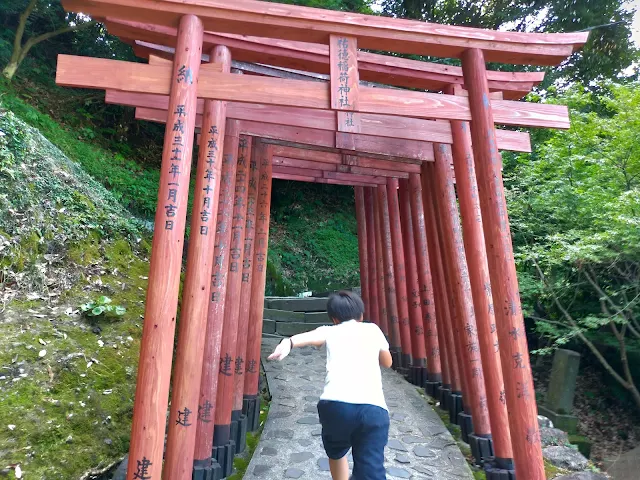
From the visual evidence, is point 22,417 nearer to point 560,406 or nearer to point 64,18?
point 560,406

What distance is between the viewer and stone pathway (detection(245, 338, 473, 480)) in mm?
4129

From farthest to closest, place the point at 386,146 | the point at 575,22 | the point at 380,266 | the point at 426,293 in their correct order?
1. the point at 575,22
2. the point at 380,266
3. the point at 426,293
4. the point at 386,146

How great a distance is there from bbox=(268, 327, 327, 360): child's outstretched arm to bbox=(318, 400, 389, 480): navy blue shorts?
1.19ft

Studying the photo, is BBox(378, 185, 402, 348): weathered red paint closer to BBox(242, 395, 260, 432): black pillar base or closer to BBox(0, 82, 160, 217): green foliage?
BBox(242, 395, 260, 432): black pillar base

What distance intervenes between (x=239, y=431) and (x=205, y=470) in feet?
3.13

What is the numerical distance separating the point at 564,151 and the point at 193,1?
312 inches

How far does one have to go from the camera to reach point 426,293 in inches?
263

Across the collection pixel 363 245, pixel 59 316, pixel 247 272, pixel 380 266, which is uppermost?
pixel 363 245

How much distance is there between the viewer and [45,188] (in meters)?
5.63

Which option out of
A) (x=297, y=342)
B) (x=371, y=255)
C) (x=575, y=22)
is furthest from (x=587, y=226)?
(x=575, y=22)

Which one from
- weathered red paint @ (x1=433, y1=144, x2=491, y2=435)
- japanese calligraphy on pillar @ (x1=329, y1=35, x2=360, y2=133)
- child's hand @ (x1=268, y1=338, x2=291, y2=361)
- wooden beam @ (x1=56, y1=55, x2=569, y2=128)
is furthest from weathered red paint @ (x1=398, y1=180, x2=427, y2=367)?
child's hand @ (x1=268, y1=338, x2=291, y2=361)

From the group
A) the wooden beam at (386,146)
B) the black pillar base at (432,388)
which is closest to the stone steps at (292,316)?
the black pillar base at (432,388)

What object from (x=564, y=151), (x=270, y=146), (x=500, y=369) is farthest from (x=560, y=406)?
(x=270, y=146)

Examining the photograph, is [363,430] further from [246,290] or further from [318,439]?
[246,290]
